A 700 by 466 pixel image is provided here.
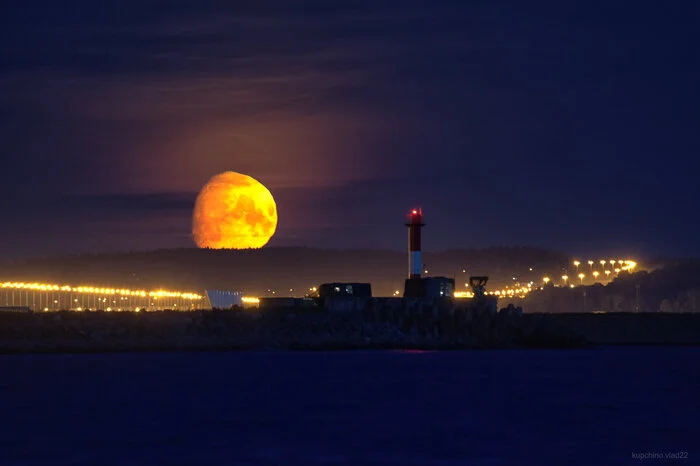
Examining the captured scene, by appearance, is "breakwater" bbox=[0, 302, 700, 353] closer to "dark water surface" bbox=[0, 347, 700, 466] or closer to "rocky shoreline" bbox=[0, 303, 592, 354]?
"rocky shoreline" bbox=[0, 303, 592, 354]

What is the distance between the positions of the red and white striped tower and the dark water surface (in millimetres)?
20419

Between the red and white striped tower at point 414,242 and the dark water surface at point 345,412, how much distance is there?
67.0 ft

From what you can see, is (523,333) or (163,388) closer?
(163,388)

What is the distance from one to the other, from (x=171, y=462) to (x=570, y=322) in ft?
284

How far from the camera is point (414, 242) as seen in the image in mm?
125812

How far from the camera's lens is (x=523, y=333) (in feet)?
393

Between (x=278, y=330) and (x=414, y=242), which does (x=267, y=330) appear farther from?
(x=414, y=242)

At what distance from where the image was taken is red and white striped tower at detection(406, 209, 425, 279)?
411 feet

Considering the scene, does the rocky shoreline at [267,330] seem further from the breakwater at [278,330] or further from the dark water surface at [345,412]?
the dark water surface at [345,412]

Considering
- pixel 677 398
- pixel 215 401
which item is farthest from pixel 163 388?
pixel 677 398

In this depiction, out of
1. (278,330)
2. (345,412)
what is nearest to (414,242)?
(278,330)

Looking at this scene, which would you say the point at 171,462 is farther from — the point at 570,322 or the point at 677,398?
the point at 570,322

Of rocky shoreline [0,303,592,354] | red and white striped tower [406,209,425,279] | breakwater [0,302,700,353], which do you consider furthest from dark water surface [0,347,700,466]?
red and white striped tower [406,209,425,279]

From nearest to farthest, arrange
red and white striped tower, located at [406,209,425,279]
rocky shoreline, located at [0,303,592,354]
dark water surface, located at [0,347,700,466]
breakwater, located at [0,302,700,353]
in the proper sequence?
dark water surface, located at [0,347,700,466] < rocky shoreline, located at [0,303,592,354] < breakwater, located at [0,302,700,353] < red and white striped tower, located at [406,209,425,279]
